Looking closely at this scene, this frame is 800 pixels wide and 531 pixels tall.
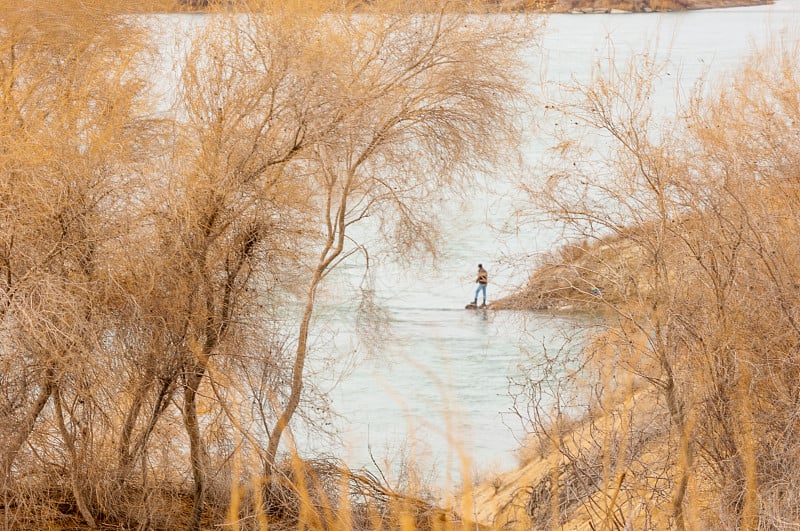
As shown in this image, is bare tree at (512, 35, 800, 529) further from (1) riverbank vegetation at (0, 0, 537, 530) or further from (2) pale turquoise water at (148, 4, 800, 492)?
(1) riverbank vegetation at (0, 0, 537, 530)

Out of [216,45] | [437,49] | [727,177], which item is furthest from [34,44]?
[727,177]

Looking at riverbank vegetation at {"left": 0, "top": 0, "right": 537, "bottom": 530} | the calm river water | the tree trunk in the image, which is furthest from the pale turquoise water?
the tree trunk

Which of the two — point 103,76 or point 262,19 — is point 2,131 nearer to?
point 103,76

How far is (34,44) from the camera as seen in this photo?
12.3m

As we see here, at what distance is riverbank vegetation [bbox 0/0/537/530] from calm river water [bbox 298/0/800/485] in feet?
5.71

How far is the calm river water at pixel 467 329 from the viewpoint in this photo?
17.4 metres

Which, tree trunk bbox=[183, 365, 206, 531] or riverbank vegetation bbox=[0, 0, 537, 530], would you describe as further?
tree trunk bbox=[183, 365, 206, 531]

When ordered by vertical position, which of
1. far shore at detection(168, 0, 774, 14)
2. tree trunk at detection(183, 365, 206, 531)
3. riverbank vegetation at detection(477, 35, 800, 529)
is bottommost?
tree trunk at detection(183, 365, 206, 531)

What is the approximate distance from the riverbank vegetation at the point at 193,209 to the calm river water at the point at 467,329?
1.74 meters

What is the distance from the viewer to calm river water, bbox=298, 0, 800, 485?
57.0ft

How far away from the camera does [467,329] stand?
26438mm

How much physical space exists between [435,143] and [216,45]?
3.42 m

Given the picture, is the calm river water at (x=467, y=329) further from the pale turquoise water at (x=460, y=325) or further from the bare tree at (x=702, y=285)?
→ the bare tree at (x=702, y=285)

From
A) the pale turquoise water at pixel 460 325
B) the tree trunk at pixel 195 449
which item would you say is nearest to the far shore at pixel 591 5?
the pale turquoise water at pixel 460 325
